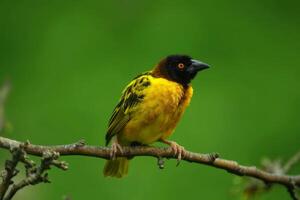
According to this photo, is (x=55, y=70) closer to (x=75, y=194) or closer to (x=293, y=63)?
(x=75, y=194)

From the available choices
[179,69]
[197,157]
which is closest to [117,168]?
[179,69]

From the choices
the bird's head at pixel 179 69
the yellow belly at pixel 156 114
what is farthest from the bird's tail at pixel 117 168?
the bird's head at pixel 179 69

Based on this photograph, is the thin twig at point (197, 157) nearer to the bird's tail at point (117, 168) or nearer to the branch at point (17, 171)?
the branch at point (17, 171)

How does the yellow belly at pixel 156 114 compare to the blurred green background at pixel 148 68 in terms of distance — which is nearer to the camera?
the yellow belly at pixel 156 114

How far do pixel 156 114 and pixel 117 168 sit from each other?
1.63ft

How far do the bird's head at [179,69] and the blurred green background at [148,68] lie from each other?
1.65 meters

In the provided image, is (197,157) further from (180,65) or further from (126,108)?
(180,65)

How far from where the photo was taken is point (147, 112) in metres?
4.43

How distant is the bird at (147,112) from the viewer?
442cm

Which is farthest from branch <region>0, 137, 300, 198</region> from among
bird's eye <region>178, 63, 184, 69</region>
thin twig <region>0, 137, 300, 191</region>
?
bird's eye <region>178, 63, 184, 69</region>

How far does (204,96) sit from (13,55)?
2.14m

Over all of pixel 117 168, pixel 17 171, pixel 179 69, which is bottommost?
pixel 117 168

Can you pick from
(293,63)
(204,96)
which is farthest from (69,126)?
(293,63)

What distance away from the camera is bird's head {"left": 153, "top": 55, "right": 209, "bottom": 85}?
15.6 feet
